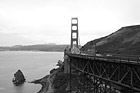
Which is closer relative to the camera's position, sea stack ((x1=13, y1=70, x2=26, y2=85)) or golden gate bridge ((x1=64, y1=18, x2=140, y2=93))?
golden gate bridge ((x1=64, y1=18, x2=140, y2=93))

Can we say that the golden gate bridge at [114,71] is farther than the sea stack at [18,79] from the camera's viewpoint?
No

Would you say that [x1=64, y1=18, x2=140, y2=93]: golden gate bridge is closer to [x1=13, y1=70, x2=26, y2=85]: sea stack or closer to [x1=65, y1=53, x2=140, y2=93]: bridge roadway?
[x1=65, y1=53, x2=140, y2=93]: bridge roadway

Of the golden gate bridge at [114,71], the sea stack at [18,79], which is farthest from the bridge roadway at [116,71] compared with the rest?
the sea stack at [18,79]

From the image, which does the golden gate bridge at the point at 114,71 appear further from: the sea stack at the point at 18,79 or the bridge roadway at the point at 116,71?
the sea stack at the point at 18,79

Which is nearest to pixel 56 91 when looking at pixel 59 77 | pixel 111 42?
pixel 59 77

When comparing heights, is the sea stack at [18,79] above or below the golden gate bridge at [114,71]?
below

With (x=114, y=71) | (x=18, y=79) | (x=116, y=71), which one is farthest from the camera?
(x=18, y=79)

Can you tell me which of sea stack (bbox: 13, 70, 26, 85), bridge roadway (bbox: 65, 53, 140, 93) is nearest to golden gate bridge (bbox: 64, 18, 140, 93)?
bridge roadway (bbox: 65, 53, 140, 93)

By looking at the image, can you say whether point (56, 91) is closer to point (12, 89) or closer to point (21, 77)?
point (12, 89)

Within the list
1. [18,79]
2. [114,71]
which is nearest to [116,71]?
[114,71]

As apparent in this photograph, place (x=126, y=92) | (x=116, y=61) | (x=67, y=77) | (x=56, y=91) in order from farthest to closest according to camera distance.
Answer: (x=67, y=77), (x=56, y=91), (x=126, y=92), (x=116, y=61)

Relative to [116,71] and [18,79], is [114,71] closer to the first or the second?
[116,71]
